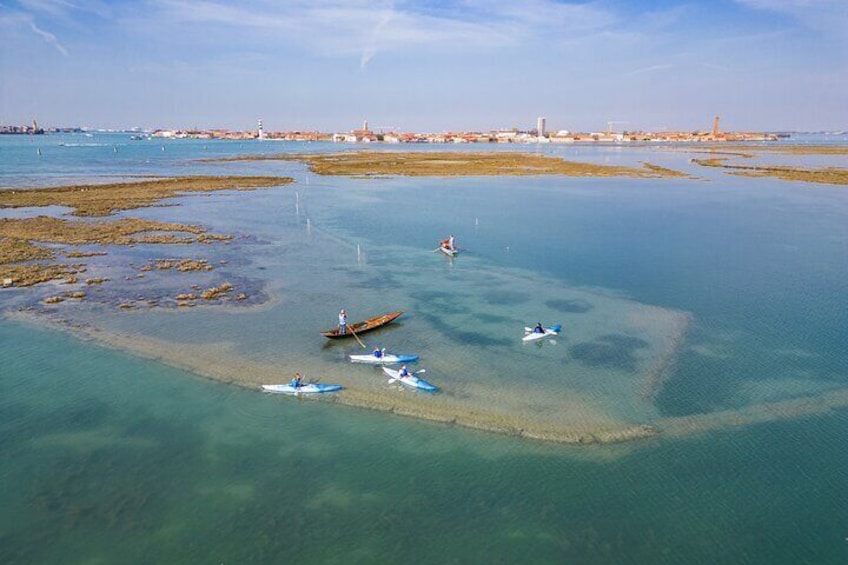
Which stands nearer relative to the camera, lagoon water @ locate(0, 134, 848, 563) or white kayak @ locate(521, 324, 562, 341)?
lagoon water @ locate(0, 134, 848, 563)

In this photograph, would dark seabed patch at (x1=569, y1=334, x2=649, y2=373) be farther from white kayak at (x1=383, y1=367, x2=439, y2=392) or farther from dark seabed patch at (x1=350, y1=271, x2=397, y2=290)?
dark seabed patch at (x1=350, y1=271, x2=397, y2=290)

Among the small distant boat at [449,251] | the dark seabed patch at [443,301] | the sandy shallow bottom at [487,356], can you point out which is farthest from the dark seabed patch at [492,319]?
the small distant boat at [449,251]

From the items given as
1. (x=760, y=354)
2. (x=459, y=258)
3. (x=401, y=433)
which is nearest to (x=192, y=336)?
(x=401, y=433)

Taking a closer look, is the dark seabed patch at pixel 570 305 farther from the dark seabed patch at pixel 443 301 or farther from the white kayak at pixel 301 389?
the white kayak at pixel 301 389

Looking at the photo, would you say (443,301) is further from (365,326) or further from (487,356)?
(487,356)

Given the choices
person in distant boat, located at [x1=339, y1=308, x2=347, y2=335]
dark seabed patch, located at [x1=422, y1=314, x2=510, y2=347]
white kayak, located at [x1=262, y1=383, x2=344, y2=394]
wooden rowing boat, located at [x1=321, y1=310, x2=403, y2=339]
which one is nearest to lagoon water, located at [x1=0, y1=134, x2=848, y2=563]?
dark seabed patch, located at [x1=422, y1=314, x2=510, y2=347]

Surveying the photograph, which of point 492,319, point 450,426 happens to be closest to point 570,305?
point 492,319
